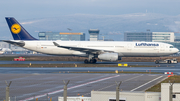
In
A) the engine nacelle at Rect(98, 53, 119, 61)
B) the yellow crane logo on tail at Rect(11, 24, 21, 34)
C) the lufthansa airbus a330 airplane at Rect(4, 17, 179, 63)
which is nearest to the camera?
the engine nacelle at Rect(98, 53, 119, 61)

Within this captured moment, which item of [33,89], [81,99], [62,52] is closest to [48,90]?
[33,89]

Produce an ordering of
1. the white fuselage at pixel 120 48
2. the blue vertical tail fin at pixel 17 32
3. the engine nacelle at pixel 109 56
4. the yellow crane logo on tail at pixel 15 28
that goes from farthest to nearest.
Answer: the yellow crane logo on tail at pixel 15 28 → the blue vertical tail fin at pixel 17 32 → the white fuselage at pixel 120 48 → the engine nacelle at pixel 109 56

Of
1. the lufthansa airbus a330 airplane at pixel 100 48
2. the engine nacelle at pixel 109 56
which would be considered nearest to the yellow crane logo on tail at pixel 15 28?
the lufthansa airbus a330 airplane at pixel 100 48

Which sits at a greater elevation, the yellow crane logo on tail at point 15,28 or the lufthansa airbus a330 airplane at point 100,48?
the yellow crane logo on tail at point 15,28

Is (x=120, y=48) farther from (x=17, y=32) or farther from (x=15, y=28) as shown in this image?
(x=15, y=28)

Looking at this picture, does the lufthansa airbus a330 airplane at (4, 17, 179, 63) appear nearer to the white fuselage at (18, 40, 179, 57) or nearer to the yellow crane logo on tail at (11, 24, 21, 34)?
the white fuselage at (18, 40, 179, 57)

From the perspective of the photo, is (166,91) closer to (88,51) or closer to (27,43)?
(88,51)

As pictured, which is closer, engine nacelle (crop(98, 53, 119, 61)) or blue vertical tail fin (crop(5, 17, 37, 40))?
engine nacelle (crop(98, 53, 119, 61))

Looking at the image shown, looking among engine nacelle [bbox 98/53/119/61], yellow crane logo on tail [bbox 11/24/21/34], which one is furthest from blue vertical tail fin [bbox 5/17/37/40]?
engine nacelle [bbox 98/53/119/61]

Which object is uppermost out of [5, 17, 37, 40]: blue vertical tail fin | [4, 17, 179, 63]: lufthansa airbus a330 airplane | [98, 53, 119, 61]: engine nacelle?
[5, 17, 37, 40]: blue vertical tail fin

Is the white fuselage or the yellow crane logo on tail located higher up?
the yellow crane logo on tail

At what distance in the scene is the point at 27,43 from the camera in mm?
65438

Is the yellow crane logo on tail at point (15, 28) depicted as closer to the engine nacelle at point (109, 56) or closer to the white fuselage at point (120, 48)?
the white fuselage at point (120, 48)

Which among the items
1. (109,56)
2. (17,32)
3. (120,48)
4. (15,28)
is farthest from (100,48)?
(15,28)
